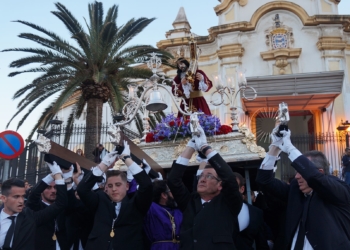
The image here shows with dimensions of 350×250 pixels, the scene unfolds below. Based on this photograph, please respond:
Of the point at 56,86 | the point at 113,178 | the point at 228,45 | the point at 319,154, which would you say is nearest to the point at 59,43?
the point at 56,86

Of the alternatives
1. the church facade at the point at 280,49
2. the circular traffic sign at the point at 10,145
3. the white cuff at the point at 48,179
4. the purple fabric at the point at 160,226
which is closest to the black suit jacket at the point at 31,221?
the white cuff at the point at 48,179

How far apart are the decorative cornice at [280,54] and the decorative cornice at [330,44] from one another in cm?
99

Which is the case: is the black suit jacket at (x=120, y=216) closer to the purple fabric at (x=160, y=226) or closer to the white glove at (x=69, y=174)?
the purple fabric at (x=160, y=226)

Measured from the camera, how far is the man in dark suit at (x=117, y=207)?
4.09 meters

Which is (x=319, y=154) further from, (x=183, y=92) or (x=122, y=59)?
(x=122, y=59)

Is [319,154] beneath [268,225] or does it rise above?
above

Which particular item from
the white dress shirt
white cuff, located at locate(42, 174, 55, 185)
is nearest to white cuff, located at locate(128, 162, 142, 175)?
white cuff, located at locate(42, 174, 55, 185)

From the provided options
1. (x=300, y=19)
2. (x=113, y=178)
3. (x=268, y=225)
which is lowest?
(x=268, y=225)

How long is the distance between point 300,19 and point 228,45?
3.63 meters

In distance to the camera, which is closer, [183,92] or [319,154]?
[319,154]

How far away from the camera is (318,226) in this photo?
3.24 metres

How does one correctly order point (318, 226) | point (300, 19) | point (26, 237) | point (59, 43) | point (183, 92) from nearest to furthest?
point (318, 226) → point (26, 237) → point (183, 92) → point (59, 43) → point (300, 19)

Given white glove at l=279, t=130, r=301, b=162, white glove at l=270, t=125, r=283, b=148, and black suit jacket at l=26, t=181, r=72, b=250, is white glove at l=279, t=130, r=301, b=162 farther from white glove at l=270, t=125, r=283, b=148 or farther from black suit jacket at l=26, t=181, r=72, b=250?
black suit jacket at l=26, t=181, r=72, b=250

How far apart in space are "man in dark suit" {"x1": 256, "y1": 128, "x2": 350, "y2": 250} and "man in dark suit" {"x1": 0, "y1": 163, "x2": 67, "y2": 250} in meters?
2.36
